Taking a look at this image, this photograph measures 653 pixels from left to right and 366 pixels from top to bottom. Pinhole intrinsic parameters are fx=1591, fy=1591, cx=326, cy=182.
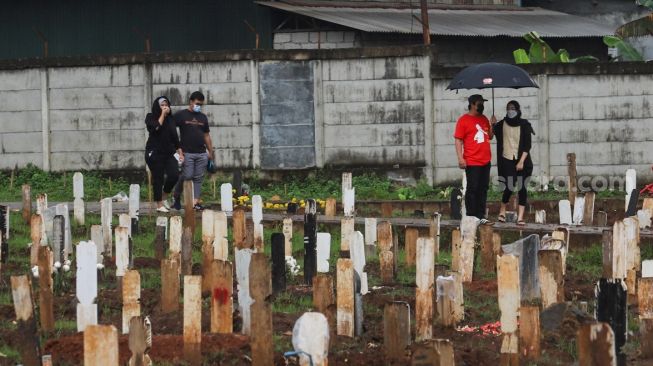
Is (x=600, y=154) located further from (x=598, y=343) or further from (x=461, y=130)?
(x=598, y=343)

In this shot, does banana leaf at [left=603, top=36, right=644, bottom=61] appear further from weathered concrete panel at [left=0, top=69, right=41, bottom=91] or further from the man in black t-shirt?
the man in black t-shirt

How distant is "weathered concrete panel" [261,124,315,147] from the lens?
22.5 meters

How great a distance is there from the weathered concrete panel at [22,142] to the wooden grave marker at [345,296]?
13913mm

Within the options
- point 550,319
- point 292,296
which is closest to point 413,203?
point 292,296

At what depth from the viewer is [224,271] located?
31.4 feet

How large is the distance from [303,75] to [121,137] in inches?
110

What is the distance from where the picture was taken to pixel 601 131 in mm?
21969

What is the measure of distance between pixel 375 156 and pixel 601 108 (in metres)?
3.20

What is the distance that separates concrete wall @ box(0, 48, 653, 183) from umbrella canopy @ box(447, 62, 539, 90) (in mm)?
4045

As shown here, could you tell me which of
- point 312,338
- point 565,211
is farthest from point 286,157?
point 312,338

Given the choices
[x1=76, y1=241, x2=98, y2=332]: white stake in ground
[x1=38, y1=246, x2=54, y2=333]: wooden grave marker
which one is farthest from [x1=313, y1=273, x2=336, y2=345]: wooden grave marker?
[x1=38, y1=246, x2=54, y2=333]: wooden grave marker

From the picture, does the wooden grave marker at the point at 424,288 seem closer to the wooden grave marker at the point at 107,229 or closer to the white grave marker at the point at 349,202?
the wooden grave marker at the point at 107,229

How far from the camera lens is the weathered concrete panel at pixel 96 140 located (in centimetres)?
2281

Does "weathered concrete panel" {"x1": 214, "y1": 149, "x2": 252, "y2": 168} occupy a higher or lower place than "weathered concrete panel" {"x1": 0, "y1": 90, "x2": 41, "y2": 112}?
lower
